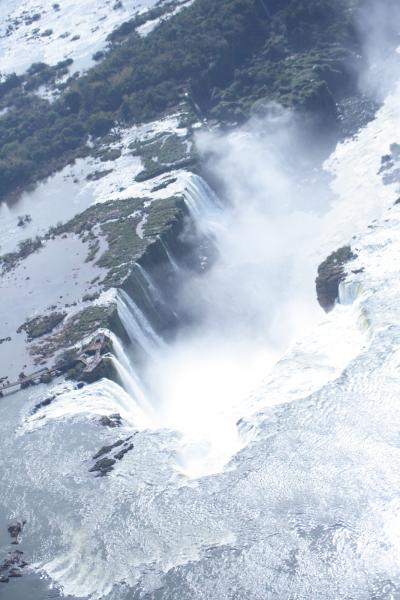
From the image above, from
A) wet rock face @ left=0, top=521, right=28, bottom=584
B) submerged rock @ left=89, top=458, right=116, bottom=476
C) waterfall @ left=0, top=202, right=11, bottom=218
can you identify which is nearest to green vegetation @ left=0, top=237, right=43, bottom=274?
waterfall @ left=0, top=202, right=11, bottom=218

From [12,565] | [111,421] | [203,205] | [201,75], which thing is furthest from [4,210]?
[12,565]

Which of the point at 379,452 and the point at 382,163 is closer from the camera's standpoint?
the point at 379,452

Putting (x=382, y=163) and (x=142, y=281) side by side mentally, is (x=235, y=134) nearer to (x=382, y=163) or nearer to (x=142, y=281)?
(x=382, y=163)

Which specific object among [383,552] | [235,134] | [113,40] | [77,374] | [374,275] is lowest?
[383,552]

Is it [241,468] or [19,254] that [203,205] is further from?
[241,468]

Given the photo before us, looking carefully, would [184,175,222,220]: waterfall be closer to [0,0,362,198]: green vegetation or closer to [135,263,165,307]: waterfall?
[135,263,165,307]: waterfall

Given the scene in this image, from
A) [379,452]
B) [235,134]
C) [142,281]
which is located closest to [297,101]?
[235,134]
